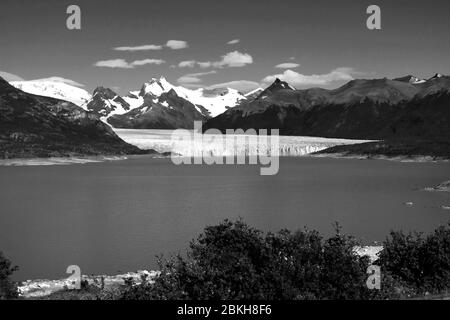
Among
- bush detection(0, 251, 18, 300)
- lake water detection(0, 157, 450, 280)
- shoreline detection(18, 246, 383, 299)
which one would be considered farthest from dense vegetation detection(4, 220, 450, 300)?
lake water detection(0, 157, 450, 280)

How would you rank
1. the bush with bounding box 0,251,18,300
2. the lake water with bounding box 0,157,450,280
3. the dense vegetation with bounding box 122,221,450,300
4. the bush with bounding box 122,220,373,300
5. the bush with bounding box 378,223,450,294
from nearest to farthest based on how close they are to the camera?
the bush with bounding box 122,220,373,300 < the dense vegetation with bounding box 122,221,450,300 < the bush with bounding box 0,251,18,300 < the bush with bounding box 378,223,450,294 < the lake water with bounding box 0,157,450,280

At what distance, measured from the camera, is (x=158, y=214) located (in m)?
67.2

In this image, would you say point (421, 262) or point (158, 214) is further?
point (158, 214)

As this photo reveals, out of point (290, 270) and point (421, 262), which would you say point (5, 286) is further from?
point (421, 262)

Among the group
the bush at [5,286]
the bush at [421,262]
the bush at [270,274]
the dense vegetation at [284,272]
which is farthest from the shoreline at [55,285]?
the bush at [270,274]

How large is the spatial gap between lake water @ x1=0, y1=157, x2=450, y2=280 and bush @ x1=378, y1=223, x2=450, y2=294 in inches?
652

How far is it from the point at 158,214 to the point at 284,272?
1811 inches

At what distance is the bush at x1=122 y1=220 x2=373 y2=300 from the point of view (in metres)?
20.9

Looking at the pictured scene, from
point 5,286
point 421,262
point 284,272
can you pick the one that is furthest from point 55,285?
point 421,262

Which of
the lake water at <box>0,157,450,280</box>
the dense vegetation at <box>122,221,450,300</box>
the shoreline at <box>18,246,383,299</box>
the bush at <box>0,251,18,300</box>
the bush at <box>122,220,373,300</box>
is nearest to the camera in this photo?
the bush at <box>122,220,373,300</box>

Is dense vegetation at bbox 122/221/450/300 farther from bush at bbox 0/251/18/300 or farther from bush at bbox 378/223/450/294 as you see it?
bush at bbox 0/251/18/300

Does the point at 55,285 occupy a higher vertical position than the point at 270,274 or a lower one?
lower

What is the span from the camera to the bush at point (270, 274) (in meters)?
20.9
